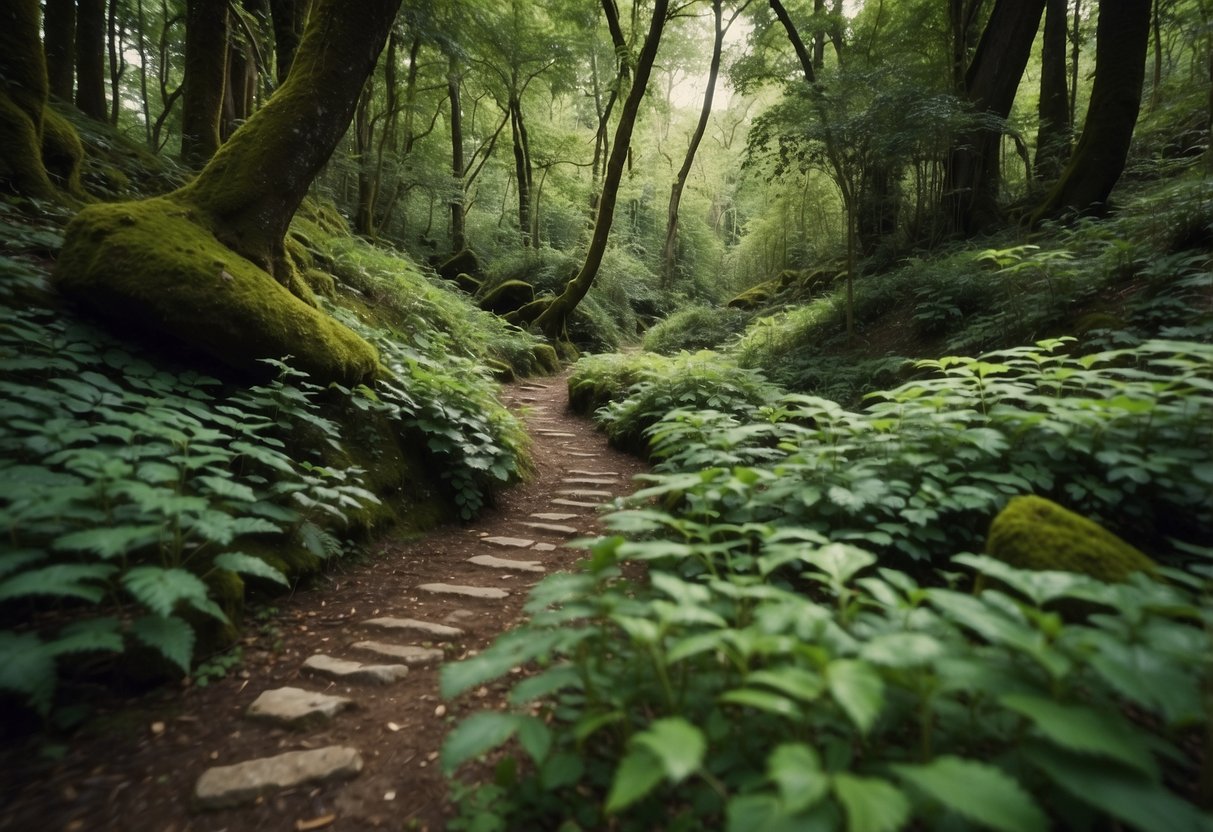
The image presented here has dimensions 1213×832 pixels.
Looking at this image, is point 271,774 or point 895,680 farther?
point 271,774

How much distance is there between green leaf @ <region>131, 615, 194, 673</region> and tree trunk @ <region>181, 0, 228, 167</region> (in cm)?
718

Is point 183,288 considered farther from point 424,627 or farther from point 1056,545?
point 1056,545

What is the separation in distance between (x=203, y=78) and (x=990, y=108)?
13.1m

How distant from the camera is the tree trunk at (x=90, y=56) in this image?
773cm

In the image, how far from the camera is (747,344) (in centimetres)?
909

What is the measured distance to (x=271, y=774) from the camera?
1733 mm

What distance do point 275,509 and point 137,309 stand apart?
6.12ft

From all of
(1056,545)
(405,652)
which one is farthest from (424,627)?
(1056,545)

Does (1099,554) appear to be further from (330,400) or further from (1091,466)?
(330,400)

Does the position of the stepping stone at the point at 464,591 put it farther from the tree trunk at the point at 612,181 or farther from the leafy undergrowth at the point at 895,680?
the tree trunk at the point at 612,181

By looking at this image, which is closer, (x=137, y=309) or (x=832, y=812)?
(x=832, y=812)

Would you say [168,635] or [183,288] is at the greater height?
[183,288]

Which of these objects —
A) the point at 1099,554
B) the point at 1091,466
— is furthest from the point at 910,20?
the point at 1099,554

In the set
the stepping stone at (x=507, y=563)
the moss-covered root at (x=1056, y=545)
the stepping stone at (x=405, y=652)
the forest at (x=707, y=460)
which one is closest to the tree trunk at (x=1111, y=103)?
the forest at (x=707, y=460)
